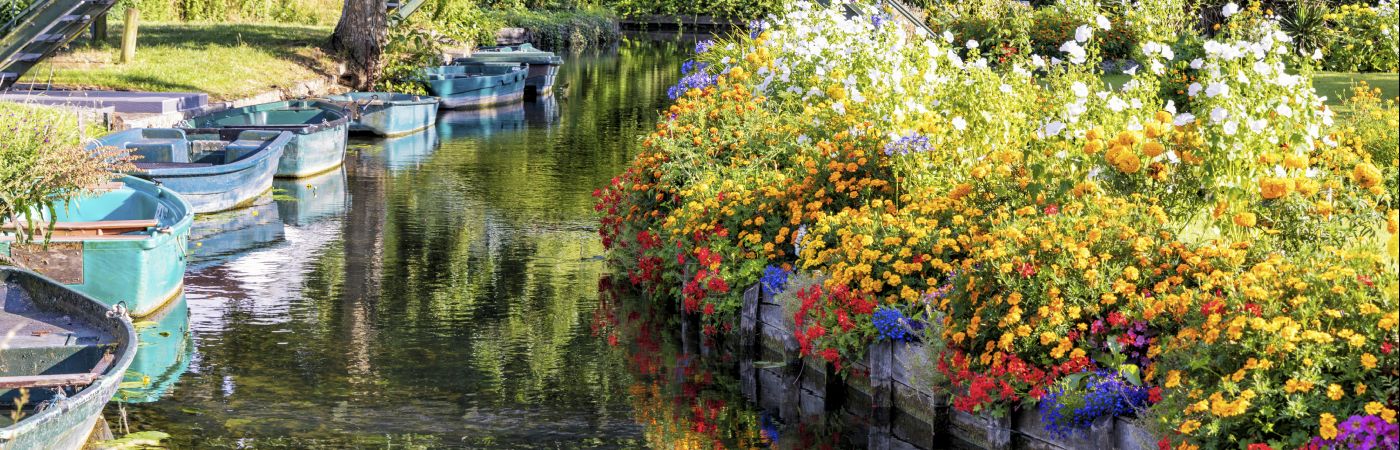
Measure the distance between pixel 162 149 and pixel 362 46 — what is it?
52.7 feet

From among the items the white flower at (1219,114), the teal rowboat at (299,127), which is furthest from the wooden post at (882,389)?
the teal rowboat at (299,127)

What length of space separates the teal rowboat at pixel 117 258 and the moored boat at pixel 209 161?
400 centimetres

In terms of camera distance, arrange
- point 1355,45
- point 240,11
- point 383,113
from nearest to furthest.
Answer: point 1355,45 < point 383,113 < point 240,11

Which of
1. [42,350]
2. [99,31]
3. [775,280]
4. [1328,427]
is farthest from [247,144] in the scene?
[99,31]

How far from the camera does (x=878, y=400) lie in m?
9.37

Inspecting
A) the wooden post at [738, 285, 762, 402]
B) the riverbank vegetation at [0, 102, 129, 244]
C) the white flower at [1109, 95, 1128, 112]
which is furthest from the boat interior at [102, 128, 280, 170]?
the white flower at [1109, 95, 1128, 112]

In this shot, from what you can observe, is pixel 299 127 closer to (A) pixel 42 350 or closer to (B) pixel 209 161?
(B) pixel 209 161

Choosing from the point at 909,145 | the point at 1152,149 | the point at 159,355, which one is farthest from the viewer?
the point at 159,355

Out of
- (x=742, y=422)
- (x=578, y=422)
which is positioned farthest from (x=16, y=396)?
(x=742, y=422)

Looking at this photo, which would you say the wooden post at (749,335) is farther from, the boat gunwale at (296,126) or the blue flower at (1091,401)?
the boat gunwale at (296,126)

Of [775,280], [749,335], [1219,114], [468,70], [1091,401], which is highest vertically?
[1219,114]

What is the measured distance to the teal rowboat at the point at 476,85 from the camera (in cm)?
3388

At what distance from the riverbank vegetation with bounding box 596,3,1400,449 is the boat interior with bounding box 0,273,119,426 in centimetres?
416

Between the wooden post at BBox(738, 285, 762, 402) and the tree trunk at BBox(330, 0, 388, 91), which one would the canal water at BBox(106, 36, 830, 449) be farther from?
the tree trunk at BBox(330, 0, 388, 91)
